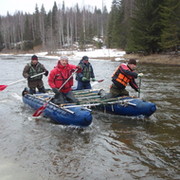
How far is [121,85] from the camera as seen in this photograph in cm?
668

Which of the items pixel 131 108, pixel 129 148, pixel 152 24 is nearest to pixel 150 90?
pixel 131 108

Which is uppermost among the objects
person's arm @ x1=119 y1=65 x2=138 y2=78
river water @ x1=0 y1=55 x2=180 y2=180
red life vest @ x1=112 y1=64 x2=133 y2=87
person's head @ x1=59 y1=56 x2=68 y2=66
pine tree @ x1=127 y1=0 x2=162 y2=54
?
pine tree @ x1=127 y1=0 x2=162 y2=54

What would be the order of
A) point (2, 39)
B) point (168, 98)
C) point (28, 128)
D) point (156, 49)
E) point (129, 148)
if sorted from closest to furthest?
1. point (129, 148)
2. point (28, 128)
3. point (168, 98)
4. point (156, 49)
5. point (2, 39)

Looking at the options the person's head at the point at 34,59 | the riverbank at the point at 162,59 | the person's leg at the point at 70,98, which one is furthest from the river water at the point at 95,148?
the riverbank at the point at 162,59

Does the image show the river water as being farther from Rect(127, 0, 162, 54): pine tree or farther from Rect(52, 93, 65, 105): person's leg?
Rect(127, 0, 162, 54): pine tree

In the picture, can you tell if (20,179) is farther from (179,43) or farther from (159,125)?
(179,43)

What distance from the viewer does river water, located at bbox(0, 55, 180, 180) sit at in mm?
4129

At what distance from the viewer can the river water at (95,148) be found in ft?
13.5

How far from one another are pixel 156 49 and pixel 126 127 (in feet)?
73.8

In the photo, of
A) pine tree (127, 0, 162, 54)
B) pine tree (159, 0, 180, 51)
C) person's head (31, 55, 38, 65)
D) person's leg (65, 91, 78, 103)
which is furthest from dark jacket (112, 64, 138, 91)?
Answer: pine tree (127, 0, 162, 54)

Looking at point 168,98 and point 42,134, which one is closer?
point 42,134

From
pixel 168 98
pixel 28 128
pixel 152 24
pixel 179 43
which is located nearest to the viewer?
pixel 28 128

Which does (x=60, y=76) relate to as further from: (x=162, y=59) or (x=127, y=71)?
(x=162, y=59)

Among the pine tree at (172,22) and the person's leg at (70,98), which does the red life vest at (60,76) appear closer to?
the person's leg at (70,98)
